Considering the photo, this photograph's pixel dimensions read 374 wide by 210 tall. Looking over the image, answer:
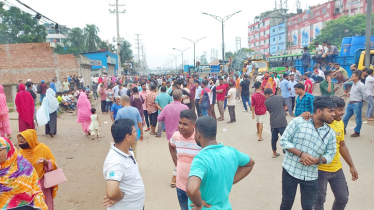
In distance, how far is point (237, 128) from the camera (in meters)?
9.98

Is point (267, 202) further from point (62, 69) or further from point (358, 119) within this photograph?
point (62, 69)

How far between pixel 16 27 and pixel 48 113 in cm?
3901

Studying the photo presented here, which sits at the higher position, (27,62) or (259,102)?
(27,62)

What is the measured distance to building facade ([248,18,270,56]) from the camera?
74562 millimetres

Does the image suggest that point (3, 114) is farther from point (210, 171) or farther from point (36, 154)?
point (210, 171)

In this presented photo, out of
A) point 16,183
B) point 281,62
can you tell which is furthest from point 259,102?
point 281,62

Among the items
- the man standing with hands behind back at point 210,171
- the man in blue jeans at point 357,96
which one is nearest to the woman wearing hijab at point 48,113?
the man standing with hands behind back at point 210,171

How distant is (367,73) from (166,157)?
6.72 meters

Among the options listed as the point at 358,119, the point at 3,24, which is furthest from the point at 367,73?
the point at 3,24

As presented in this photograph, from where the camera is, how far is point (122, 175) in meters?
2.47

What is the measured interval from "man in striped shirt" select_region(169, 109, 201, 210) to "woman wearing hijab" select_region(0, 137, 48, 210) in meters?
1.47

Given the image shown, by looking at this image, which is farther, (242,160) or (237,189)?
(237,189)

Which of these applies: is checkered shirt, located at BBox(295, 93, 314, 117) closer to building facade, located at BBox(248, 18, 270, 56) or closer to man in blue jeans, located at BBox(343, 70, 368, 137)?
man in blue jeans, located at BBox(343, 70, 368, 137)

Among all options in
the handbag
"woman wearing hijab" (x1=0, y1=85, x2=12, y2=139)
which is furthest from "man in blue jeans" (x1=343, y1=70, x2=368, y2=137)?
"woman wearing hijab" (x1=0, y1=85, x2=12, y2=139)
